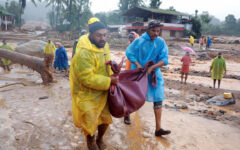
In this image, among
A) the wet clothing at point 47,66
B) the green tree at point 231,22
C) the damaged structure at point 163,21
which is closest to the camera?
the wet clothing at point 47,66

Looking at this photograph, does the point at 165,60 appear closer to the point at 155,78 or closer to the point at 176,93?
the point at 155,78

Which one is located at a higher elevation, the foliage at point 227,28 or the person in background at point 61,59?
the foliage at point 227,28

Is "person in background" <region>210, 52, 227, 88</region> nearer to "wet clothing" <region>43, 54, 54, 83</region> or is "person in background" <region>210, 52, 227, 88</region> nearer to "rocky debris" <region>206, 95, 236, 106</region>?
"rocky debris" <region>206, 95, 236, 106</region>

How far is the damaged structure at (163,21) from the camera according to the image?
29844 millimetres

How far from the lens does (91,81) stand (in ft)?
6.91

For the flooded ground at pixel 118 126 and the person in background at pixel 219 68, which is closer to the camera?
the flooded ground at pixel 118 126

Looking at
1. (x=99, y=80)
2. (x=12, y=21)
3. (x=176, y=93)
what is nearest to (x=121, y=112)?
(x=99, y=80)

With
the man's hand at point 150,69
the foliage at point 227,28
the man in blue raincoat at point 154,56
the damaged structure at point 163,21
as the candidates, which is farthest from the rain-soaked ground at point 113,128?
the foliage at point 227,28

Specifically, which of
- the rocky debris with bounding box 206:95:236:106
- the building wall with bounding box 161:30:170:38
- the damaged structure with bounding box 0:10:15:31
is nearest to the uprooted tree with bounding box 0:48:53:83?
the rocky debris with bounding box 206:95:236:106

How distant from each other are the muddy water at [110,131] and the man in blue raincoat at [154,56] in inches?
15.1

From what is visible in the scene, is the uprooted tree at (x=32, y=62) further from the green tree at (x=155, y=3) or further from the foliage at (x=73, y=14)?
the green tree at (x=155, y=3)

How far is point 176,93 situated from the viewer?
6.75 metres

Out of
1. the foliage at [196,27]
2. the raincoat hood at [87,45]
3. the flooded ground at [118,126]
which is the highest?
the foliage at [196,27]

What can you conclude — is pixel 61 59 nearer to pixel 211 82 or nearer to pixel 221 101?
pixel 221 101
